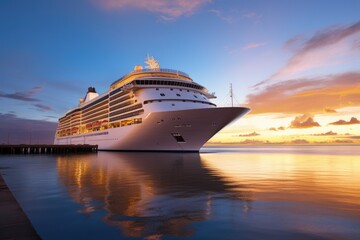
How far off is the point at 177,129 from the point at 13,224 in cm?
3371

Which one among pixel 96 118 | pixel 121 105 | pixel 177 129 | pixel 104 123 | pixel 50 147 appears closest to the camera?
pixel 177 129

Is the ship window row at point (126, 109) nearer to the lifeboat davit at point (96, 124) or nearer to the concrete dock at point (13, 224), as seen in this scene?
the lifeboat davit at point (96, 124)

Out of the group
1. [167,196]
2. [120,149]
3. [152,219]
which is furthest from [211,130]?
[152,219]

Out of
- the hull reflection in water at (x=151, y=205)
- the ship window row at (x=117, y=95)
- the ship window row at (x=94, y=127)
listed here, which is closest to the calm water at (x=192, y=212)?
the hull reflection in water at (x=151, y=205)

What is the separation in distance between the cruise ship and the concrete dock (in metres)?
29.9

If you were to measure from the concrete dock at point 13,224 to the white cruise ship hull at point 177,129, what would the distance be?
30.1 metres

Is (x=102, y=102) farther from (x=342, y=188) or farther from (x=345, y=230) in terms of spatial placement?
(x=345, y=230)

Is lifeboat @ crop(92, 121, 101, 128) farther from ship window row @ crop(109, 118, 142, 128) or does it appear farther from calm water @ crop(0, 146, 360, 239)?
calm water @ crop(0, 146, 360, 239)

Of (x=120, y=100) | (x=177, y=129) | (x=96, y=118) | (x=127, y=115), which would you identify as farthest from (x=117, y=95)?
(x=177, y=129)

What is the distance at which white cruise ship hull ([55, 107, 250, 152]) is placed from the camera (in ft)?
122

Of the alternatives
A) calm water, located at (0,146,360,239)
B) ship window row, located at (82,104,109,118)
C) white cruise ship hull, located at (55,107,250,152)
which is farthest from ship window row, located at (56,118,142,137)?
calm water, located at (0,146,360,239)

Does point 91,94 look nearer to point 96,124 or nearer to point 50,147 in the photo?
point 50,147

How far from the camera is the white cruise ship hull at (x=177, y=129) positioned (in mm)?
37222

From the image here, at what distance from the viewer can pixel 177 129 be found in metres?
39.2
